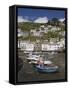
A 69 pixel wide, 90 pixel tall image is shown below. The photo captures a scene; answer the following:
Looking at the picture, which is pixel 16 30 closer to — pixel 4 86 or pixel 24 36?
pixel 24 36

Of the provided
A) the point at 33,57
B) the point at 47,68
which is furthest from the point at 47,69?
the point at 33,57

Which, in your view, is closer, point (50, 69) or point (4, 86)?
point (4, 86)

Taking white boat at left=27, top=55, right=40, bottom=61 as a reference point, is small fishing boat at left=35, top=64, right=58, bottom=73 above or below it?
below

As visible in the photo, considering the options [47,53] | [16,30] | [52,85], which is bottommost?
[52,85]

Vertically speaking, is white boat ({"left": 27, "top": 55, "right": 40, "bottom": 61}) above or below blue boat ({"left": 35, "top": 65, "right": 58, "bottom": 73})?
above

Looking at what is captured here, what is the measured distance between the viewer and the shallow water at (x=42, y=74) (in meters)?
2.96

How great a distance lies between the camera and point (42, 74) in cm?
304

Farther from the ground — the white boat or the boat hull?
the white boat

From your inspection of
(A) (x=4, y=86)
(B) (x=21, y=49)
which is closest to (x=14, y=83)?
(A) (x=4, y=86)

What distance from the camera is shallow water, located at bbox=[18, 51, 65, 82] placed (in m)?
2.96

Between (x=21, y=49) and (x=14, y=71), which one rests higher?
(x=21, y=49)

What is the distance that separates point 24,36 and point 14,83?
0.40 metres

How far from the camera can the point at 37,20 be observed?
9.84 feet

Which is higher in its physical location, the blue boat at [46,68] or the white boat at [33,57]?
the white boat at [33,57]
